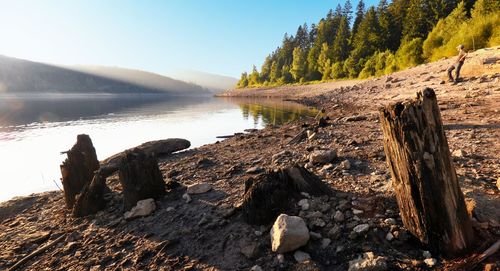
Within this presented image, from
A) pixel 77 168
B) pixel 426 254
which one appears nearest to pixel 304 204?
pixel 426 254

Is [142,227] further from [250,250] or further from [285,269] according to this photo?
[285,269]

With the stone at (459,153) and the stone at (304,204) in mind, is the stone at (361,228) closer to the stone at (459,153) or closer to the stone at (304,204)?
the stone at (304,204)

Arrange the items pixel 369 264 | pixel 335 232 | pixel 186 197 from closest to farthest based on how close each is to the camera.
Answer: pixel 369 264
pixel 335 232
pixel 186 197

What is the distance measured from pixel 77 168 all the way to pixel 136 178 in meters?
2.72

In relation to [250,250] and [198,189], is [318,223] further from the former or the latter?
[198,189]

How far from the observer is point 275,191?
5473 mm

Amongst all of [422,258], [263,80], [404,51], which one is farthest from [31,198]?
[263,80]

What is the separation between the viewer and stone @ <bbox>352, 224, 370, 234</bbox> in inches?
173

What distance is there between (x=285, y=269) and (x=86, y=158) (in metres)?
7.35

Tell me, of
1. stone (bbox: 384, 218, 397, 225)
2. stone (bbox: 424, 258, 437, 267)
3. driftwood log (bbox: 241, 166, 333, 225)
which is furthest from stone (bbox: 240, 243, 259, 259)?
stone (bbox: 424, 258, 437, 267)

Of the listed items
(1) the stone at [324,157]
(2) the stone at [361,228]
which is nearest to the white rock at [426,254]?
(2) the stone at [361,228]

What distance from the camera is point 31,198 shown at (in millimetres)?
9766

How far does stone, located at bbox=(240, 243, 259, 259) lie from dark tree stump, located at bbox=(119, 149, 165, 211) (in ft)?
11.6

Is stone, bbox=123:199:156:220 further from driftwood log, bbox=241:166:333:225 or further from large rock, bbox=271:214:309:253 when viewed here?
large rock, bbox=271:214:309:253
